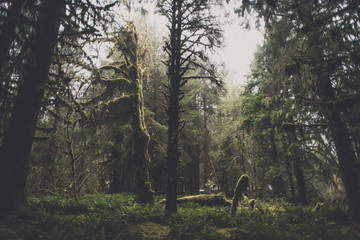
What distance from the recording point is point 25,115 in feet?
15.0

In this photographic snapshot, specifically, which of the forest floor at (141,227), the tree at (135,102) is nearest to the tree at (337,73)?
the forest floor at (141,227)

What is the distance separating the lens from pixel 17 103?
456cm

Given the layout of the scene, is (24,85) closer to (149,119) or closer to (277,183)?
(149,119)

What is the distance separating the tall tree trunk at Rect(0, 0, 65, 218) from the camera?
425 cm

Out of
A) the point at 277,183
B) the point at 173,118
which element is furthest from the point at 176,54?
the point at 277,183

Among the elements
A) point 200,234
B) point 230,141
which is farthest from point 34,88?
point 230,141

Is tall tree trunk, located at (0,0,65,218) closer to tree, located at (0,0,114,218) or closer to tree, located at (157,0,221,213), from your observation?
tree, located at (0,0,114,218)

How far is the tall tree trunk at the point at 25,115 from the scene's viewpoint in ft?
14.0

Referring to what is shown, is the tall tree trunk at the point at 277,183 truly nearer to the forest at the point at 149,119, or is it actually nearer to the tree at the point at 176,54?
the forest at the point at 149,119

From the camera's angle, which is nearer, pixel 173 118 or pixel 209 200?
pixel 173 118

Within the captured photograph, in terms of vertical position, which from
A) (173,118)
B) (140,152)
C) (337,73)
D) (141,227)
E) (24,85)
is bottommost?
(141,227)

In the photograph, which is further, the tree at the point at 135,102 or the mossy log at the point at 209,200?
the mossy log at the point at 209,200

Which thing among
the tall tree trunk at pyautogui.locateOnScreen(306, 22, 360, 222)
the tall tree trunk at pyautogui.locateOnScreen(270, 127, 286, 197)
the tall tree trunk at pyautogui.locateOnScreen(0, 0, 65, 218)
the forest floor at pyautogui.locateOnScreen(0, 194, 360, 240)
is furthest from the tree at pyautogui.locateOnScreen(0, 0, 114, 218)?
the tall tree trunk at pyautogui.locateOnScreen(270, 127, 286, 197)

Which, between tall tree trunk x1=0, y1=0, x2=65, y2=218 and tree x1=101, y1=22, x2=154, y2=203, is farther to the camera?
tree x1=101, y1=22, x2=154, y2=203
